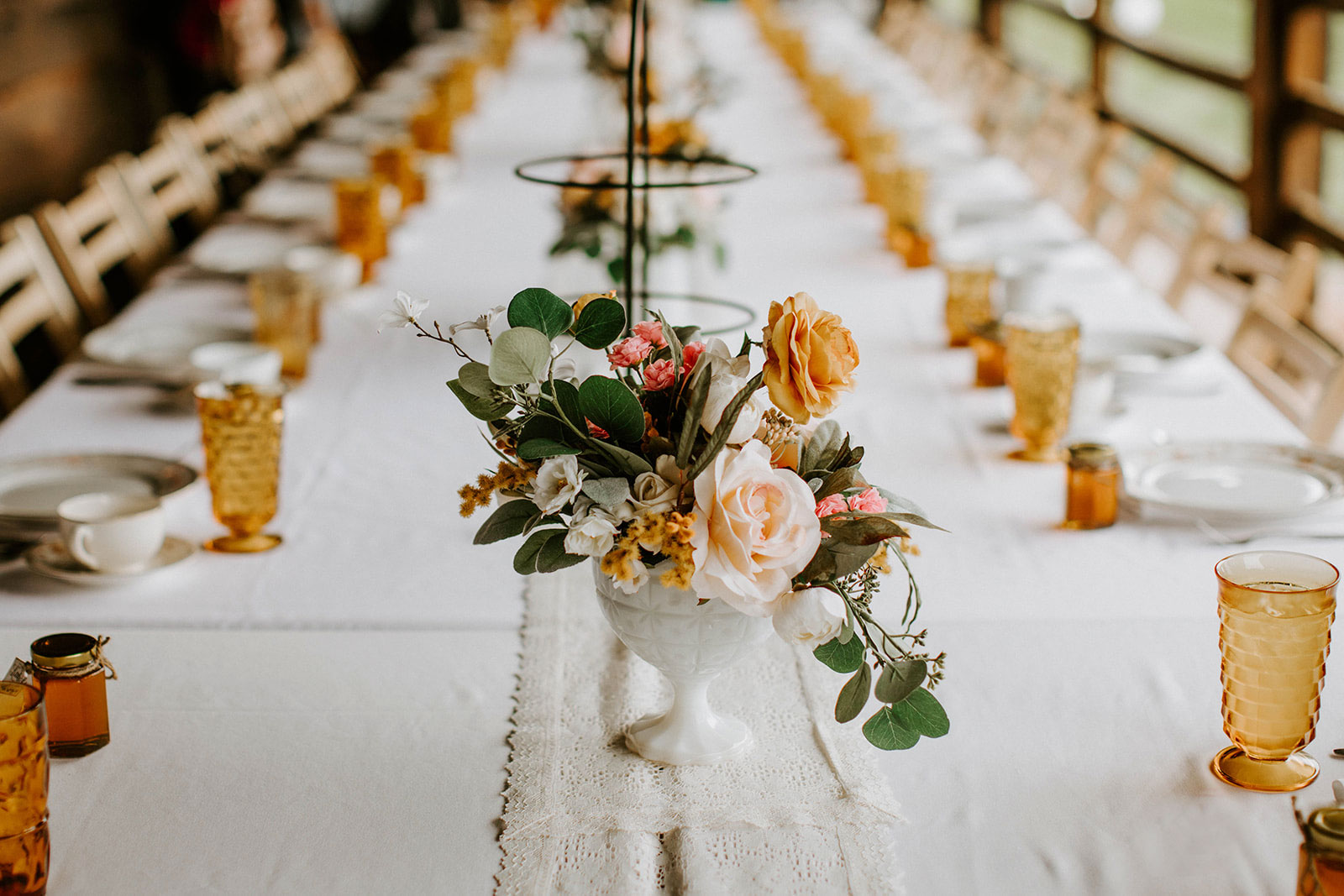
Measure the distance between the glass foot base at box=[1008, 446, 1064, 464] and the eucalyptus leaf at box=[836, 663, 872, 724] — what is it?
81cm

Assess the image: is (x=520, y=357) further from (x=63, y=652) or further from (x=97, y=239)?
(x=97, y=239)

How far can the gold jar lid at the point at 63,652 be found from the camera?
952mm

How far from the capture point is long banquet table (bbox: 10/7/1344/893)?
34.2 inches

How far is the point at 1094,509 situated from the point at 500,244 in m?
1.64

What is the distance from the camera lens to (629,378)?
2.89 feet

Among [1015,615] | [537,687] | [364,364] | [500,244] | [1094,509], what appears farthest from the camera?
[500,244]

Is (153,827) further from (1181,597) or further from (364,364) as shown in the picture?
(364,364)

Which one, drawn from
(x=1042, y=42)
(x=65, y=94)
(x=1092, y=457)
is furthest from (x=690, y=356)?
(x=1042, y=42)

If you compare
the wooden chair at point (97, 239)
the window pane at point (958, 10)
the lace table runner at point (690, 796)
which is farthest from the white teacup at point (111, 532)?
the window pane at point (958, 10)

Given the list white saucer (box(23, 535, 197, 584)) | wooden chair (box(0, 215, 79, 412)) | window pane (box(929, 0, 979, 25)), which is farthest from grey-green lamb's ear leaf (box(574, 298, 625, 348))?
window pane (box(929, 0, 979, 25))

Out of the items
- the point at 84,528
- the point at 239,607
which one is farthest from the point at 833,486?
the point at 84,528

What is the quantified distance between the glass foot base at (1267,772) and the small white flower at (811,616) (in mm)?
336

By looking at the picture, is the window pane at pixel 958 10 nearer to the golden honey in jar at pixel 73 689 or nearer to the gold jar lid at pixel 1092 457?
the gold jar lid at pixel 1092 457

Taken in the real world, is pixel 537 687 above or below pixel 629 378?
below
